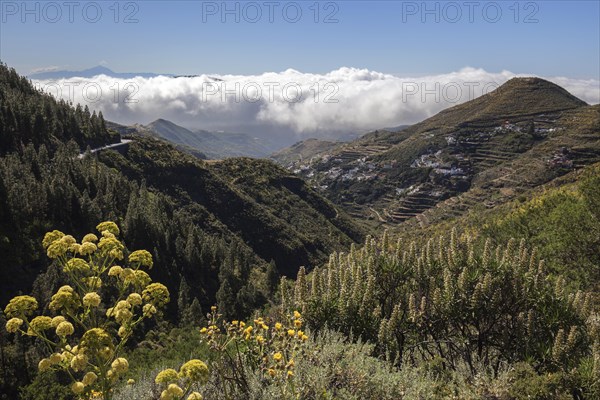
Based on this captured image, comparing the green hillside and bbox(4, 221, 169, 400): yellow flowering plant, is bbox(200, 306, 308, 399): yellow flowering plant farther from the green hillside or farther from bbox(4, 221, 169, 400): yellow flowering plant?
the green hillside

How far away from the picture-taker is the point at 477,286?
30.2ft

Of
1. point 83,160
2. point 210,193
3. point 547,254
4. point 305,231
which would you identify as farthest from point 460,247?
point 305,231

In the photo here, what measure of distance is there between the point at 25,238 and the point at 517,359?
7526cm

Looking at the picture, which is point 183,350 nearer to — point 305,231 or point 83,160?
point 83,160

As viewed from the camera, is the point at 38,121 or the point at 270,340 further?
the point at 38,121

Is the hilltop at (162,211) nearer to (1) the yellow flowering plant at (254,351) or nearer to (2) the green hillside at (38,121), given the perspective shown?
(2) the green hillside at (38,121)

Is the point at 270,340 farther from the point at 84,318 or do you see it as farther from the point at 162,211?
the point at 162,211

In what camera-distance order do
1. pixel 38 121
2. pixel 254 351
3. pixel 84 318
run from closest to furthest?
pixel 84 318, pixel 254 351, pixel 38 121

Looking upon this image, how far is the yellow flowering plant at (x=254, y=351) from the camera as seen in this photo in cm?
586

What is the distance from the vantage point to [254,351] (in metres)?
7.81

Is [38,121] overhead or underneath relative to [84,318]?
overhead

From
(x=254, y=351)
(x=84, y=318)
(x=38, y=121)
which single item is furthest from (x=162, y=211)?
(x=84, y=318)

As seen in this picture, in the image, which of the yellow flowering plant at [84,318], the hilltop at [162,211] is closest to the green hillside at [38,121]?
the hilltop at [162,211]

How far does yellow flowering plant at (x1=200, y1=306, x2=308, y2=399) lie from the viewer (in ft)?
19.2
